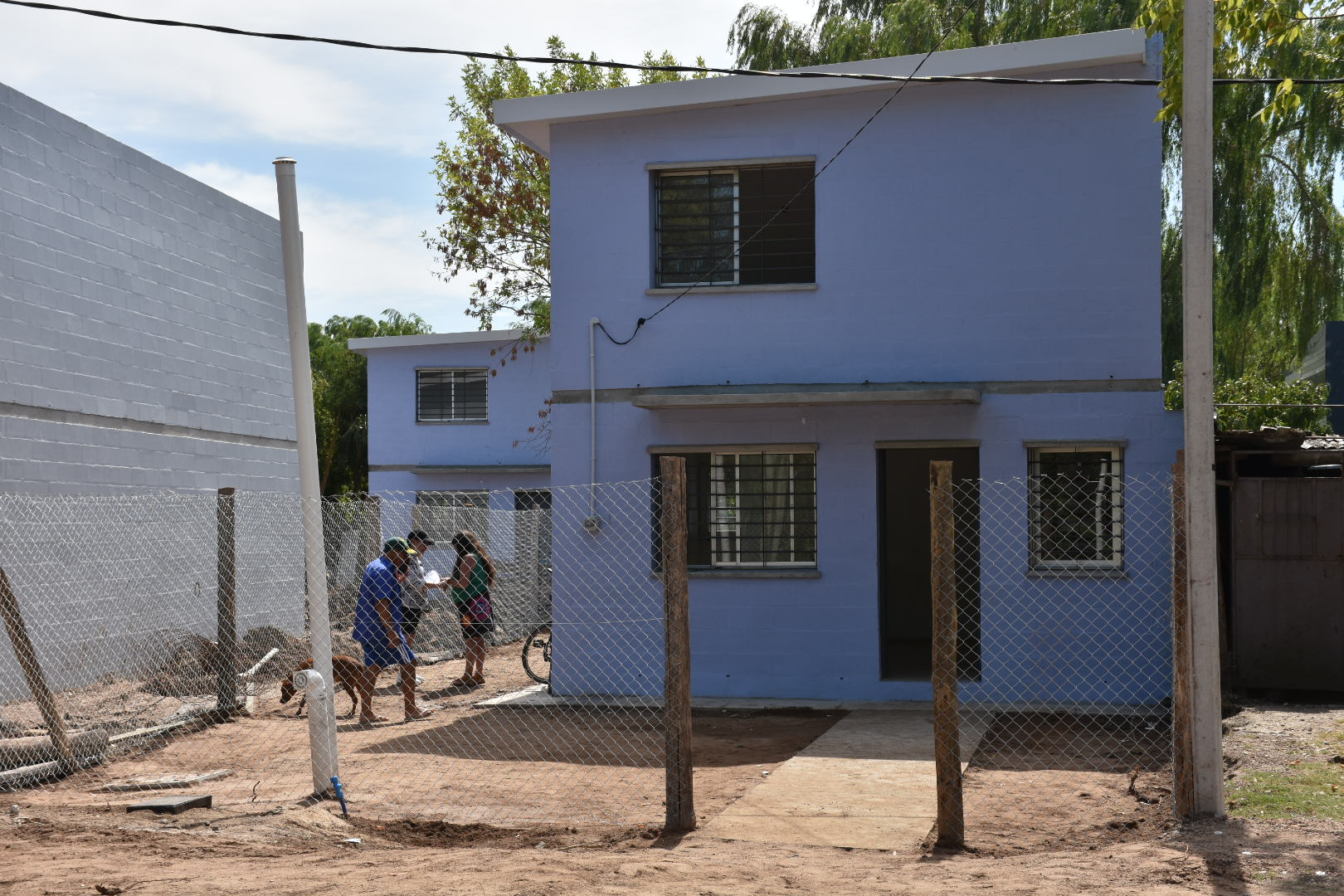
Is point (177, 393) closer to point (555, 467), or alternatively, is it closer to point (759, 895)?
point (555, 467)

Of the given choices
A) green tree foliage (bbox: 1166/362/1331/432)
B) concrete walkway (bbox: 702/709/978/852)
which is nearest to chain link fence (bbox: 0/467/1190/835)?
concrete walkway (bbox: 702/709/978/852)

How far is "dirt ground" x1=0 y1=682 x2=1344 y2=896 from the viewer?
6.03m

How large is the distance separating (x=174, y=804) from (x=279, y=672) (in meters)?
6.66

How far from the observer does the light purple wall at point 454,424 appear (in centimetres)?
2639

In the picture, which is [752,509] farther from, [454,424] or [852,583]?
[454,424]

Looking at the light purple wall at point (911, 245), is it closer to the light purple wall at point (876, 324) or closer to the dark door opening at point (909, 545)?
the light purple wall at point (876, 324)

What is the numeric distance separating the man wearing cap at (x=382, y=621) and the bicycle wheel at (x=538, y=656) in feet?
5.59

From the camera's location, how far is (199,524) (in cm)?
1487

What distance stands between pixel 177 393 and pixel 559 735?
274 inches

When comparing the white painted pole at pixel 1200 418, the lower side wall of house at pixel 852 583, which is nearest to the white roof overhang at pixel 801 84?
the lower side wall of house at pixel 852 583

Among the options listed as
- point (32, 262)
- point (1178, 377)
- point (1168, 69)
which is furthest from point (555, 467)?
point (1178, 377)

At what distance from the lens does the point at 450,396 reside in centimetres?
2678

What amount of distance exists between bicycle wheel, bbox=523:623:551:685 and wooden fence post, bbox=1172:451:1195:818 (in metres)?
6.85

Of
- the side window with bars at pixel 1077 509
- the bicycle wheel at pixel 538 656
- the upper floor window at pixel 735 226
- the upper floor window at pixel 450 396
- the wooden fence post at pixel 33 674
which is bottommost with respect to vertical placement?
the bicycle wheel at pixel 538 656
